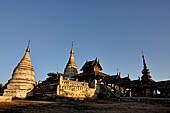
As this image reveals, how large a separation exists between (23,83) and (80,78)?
46.3ft

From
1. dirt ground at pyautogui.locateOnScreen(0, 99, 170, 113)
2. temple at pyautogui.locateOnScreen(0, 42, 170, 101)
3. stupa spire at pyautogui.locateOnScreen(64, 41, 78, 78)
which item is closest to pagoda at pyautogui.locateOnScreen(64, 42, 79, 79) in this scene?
stupa spire at pyautogui.locateOnScreen(64, 41, 78, 78)

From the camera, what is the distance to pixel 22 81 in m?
26.5

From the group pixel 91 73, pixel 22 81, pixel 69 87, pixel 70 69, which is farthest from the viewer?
pixel 70 69

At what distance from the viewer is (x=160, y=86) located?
22.7 metres

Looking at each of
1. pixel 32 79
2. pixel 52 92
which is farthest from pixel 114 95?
pixel 32 79

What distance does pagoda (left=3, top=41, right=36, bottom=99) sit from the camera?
985 inches

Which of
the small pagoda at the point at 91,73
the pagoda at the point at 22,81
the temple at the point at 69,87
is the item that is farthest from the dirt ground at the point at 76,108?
the small pagoda at the point at 91,73

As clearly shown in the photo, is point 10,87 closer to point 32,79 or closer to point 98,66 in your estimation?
point 32,79

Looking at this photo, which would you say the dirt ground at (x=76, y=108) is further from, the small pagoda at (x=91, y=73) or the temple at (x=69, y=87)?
the small pagoda at (x=91, y=73)

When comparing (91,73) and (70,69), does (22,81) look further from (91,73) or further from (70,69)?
(70,69)

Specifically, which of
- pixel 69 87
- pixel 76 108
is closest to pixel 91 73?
pixel 69 87

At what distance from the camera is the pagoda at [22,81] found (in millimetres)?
25016

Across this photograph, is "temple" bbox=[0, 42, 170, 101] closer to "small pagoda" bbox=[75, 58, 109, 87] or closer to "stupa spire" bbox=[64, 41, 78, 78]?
"small pagoda" bbox=[75, 58, 109, 87]

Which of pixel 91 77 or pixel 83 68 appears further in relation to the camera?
pixel 83 68
